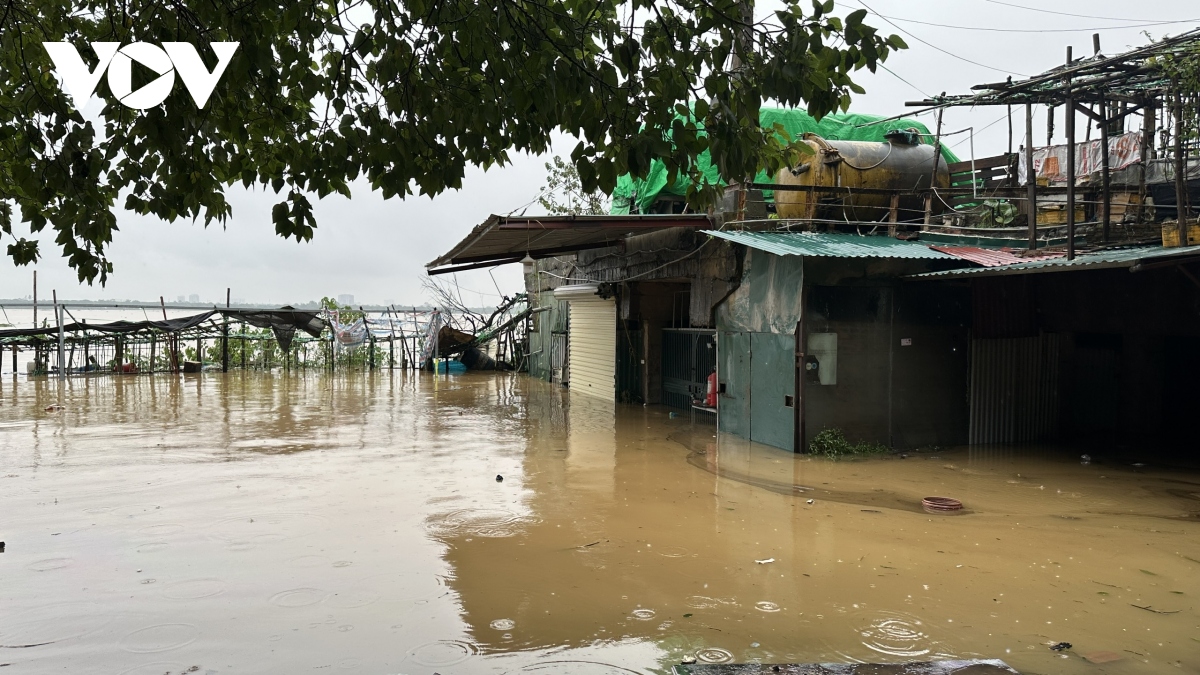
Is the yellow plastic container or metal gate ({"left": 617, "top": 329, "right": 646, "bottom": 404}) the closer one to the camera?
the yellow plastic container

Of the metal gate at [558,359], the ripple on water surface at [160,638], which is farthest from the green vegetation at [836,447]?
the metal gate at [558,359]

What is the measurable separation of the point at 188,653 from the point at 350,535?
2.58m

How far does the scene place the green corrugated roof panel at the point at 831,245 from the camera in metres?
10.9

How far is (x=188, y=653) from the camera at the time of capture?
4688 millimetres

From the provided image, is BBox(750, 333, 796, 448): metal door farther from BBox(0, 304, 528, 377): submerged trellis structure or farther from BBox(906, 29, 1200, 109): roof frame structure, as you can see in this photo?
BBox(0, 304, 528, 377): submerged trellis structure

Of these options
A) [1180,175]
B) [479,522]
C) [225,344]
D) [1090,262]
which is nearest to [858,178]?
[1180,175]

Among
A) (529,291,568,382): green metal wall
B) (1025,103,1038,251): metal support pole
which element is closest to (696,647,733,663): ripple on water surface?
(1025,103,1038,251): metal support pole

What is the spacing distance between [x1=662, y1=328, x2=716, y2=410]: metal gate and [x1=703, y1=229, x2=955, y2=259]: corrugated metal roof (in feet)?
10.5

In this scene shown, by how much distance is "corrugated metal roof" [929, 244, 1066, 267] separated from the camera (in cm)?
1049

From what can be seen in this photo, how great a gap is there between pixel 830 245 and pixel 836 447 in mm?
2801

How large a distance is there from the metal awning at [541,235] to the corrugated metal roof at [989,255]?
12.4 ft

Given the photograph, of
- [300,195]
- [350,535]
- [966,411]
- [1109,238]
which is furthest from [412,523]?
[1109,238]

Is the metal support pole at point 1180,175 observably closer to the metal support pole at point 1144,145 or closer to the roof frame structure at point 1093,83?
the roof frame structure at point 1093,83

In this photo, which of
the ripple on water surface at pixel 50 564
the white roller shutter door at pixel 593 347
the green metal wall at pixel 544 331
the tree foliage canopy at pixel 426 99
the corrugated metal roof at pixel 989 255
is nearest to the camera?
the tree foliage canopy at pixel 426 99
